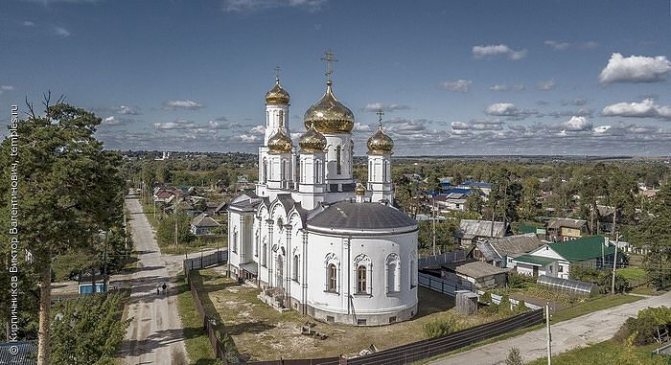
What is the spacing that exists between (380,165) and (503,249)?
1581 cm

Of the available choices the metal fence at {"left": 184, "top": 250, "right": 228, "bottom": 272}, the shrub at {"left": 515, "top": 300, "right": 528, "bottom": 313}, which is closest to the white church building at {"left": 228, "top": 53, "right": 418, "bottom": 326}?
the metal fence at {"left": 184, "top": 250, "right": 228, "bottom": 272}

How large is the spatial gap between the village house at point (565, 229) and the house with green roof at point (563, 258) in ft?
38.2

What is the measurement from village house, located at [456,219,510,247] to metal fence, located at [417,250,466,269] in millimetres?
8358

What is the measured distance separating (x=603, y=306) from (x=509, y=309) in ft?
17.7

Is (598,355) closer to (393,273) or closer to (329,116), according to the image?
(393,273)

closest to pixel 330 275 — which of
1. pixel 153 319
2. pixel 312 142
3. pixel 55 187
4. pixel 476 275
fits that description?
pixel 312 142

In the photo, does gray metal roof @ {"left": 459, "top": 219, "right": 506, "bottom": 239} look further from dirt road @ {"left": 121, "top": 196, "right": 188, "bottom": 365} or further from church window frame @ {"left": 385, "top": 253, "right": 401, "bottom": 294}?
dirt road @ {"left": 121, "top": 196, "right": 188, "bottom": 365}

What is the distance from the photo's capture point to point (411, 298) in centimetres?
2306

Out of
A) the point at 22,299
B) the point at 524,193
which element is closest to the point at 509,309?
Result: the point at 22,299

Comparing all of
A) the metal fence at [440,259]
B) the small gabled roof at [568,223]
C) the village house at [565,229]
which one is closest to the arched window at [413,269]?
the metal fence at [440,259]

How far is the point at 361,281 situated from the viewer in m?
22.0

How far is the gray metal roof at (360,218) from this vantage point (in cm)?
2189

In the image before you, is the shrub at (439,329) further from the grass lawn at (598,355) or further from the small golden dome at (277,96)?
the small golden dome at (277,96)

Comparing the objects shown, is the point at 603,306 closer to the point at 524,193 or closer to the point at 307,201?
the point at 307,201
